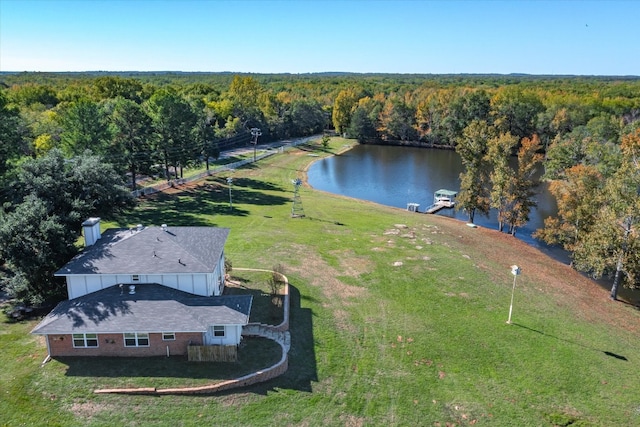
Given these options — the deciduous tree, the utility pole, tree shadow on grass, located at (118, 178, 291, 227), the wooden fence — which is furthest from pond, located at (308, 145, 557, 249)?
the wooden fence

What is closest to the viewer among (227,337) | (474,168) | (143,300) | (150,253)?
(227,337)

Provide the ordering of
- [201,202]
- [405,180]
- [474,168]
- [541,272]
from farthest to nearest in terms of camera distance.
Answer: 1. [405,180]
2. [201,202]
3. [474,168]
4. [541,272]

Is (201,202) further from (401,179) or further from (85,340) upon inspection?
(401,179)

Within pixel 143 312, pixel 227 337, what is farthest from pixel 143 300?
pixel 227 337

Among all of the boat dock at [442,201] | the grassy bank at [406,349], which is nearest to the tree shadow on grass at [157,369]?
the grassy bank at [406,349]

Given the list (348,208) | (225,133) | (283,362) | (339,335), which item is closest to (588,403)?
(339,335)

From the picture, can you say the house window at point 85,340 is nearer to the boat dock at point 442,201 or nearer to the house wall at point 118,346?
the house wall at point 118,346

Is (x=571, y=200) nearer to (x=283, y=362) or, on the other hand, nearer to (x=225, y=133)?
(x=283, y=362)

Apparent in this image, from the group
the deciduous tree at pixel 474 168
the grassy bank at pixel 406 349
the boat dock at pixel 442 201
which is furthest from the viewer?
the boat dock at pixel 442 201
